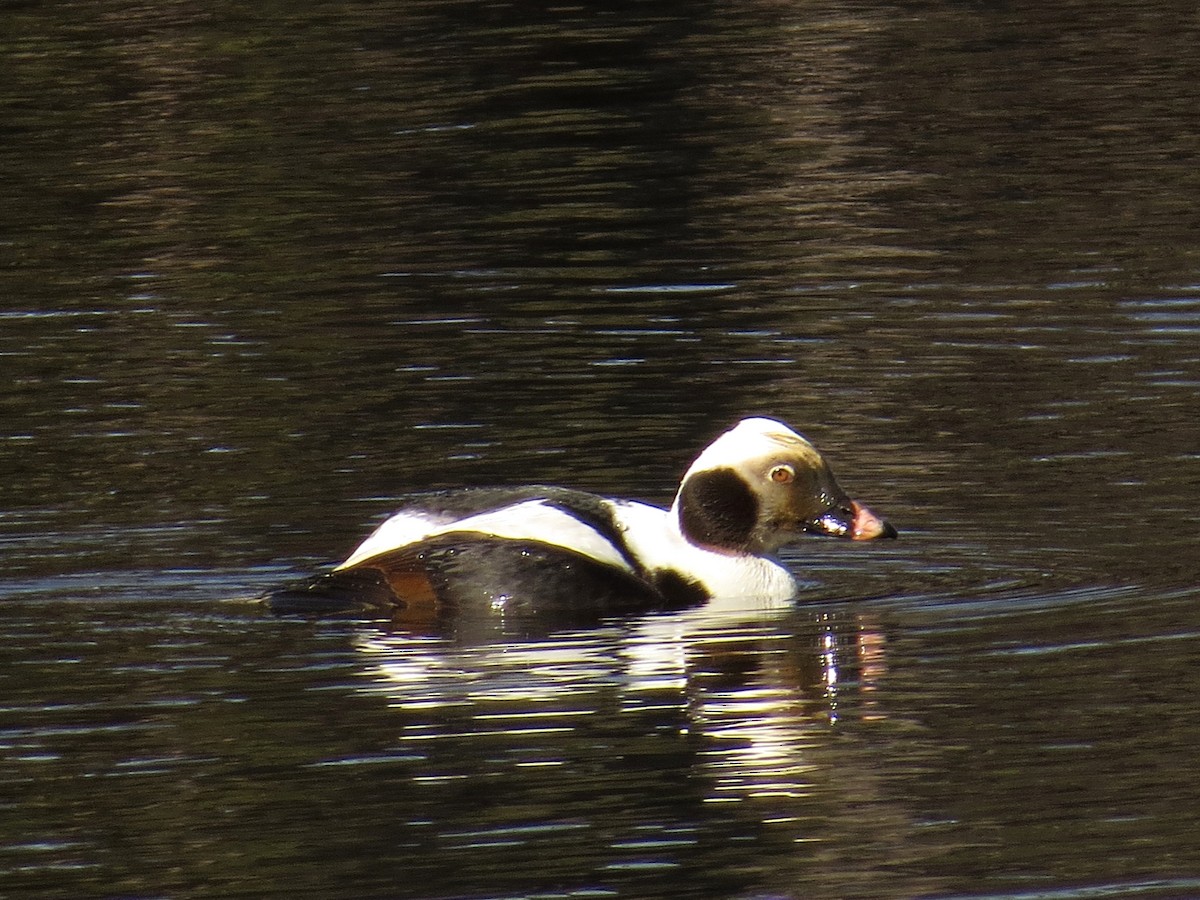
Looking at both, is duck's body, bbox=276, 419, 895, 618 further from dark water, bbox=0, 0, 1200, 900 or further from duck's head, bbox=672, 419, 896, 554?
dark water, bbox=0, 0, 1200, 900

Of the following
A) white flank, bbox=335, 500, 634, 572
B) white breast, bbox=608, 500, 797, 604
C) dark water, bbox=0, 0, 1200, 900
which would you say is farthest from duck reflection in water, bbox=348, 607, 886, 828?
white flank, bbox=335, 500, 634, 572

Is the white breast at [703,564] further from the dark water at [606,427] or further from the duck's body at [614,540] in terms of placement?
the dark water at [606,427]

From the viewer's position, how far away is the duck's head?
10.2 meters

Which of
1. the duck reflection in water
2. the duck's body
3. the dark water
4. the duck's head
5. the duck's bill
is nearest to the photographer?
the dark water

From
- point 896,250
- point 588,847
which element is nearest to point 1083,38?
point 896,250

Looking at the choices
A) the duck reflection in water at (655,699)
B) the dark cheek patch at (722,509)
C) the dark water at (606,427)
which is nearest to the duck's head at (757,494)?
the dark cheek patch at (722,509)

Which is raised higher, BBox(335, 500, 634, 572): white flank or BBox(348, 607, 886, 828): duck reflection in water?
BBox(335, 500, 634, 572): white flank

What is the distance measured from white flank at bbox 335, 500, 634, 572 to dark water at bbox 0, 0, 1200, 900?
1.03ft

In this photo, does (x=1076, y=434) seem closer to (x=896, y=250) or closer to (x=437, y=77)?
(x=896, y=250)

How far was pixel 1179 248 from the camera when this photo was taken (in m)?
15.3

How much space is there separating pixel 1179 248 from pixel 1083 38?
822cm

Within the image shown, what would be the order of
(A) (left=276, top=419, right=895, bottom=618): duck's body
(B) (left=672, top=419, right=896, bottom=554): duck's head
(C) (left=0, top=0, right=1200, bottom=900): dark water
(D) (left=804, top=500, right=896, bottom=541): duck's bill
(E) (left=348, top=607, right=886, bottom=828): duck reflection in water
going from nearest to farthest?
(C) (left=0, top=0, right=1200, bottom=900): dark water → (E) (left=348, top=607, right=886, bottom=828): duck reflection in water → (A) (left=276, top=419, right=895, bottom=618): duck's body → (D) (left=804, top=500, right=896, bottom=541): duck's bill → (B) (left=672, top=419, right=896, bottom=554): duck's head

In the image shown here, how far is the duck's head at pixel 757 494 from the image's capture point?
1019 cm

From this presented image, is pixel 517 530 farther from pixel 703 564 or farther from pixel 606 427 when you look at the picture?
pixel 606 427
